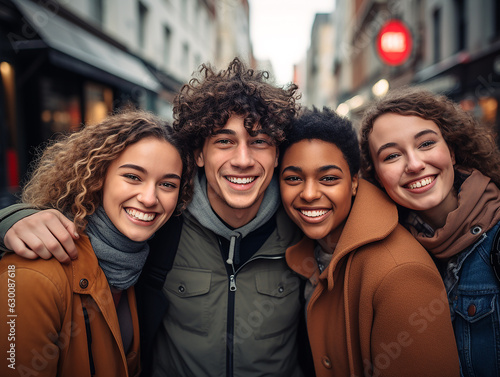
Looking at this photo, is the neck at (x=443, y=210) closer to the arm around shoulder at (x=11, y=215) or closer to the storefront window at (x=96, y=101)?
the arm around shoulder at (x=11, y=215)

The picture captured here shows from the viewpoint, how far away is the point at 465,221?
189cm

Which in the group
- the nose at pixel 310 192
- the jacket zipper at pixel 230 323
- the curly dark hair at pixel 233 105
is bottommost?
the jacket zipper at pixel 230 323

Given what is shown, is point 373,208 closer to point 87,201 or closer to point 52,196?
point 87,201

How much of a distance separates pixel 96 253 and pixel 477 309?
2056 mm

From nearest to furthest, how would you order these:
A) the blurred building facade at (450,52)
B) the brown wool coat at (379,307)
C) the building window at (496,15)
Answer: the brown wool coat at (379,307) < the blurred building facade at (450,52) < the building window at (496,15)

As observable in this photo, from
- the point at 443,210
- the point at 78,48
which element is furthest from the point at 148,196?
the point at 78,48

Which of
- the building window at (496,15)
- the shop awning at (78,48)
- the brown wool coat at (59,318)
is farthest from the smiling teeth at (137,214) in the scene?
the building window at (496,15)

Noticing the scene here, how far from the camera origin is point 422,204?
78.3 inches

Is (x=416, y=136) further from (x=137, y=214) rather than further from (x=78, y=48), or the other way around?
(x=78, y=48)

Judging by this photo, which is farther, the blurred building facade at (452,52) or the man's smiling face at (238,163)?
the blurred building facade at (452,52)

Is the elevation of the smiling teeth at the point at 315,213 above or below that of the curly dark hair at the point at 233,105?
below

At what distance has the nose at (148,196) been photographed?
6.21 ft

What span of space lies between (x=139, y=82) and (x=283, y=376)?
9.83 metres

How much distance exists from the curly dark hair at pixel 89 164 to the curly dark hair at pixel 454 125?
1369 millimetres
